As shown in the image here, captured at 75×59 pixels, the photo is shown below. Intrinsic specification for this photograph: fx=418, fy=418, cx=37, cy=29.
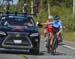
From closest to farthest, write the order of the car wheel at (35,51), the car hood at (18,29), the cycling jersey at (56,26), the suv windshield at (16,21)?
the car hood at (18,29)
the car wheel at (35,51)
the cycling jersey at (56,26)
the suv windshield at (16,21)

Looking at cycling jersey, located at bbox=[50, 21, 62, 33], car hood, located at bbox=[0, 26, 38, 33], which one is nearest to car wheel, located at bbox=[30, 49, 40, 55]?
car hood, located at bbox=[0, 26, 38, 33]

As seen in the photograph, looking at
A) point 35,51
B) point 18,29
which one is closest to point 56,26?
point 35,51

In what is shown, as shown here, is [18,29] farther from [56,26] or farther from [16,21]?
[56,26]

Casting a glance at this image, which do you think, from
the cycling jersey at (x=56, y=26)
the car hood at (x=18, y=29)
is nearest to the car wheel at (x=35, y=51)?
the car hood at (x=18, y=29)

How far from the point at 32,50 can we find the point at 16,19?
180 centimetres

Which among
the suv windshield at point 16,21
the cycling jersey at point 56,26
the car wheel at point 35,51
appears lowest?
the car wheel at point 35,51

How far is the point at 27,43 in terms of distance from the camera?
19500 millimetres

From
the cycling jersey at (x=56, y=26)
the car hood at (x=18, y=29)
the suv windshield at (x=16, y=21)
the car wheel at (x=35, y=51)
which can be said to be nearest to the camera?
the car hood at (x=18, y=29)

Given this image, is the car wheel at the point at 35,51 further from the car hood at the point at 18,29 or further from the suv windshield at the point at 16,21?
the suv windshield at the point at 16,21

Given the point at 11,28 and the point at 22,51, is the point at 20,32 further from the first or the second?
the point at 22,51

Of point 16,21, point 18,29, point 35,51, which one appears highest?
point 16,21

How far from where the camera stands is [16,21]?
2080 centimetres

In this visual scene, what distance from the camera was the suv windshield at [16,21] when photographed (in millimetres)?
20609

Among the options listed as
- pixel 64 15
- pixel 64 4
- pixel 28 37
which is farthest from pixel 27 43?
pixel 64 4
